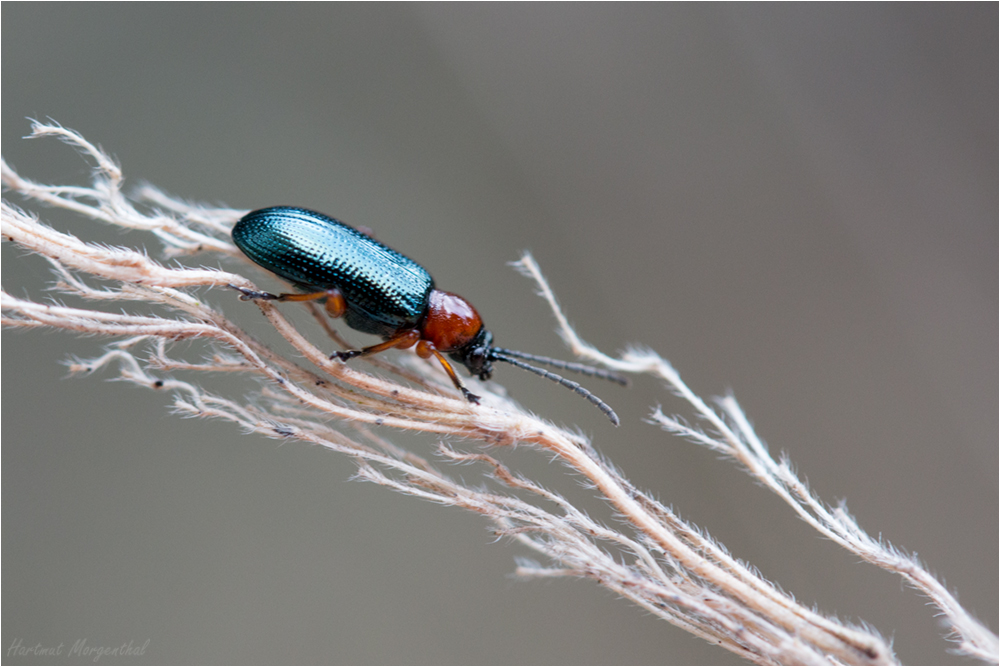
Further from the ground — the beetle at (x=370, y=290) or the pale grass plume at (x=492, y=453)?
the beetle at (x=370, y=290)

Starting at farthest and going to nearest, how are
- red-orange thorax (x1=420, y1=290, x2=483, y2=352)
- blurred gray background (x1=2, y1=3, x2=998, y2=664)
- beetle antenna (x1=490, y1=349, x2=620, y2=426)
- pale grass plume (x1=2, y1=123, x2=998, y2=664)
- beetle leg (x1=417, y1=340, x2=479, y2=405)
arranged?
blurred gray background (x1=2, y1=3, x2=998, y2=664) → red-orange thorax (x1=420, y1=290, x2=483, y2=352) → beetle antenna (x1=490, y1=349, x2=620, y2=426) → beetle leg (x1=417, y1=340, x2=479, y2=405) → pale grass plume (x1=2, y1=123, x2=998, y2=664)

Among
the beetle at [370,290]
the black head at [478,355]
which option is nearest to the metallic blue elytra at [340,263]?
the beetle at [370,290]

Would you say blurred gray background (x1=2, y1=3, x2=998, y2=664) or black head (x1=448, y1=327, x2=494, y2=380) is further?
blurred gray background (x1=2, y1=3, x2=998, y2=664)

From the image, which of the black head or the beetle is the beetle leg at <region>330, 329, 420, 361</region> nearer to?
the beetle

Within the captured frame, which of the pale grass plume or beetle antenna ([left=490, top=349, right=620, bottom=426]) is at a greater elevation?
beetle antenna ([left=490, top=349, right=620, bottom=426])

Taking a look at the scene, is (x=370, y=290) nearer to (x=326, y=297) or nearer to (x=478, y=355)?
(x=326, y=297)

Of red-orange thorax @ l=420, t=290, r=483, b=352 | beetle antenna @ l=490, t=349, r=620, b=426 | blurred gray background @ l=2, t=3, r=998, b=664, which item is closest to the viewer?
beetle antenna @ l=490, t=349, r=620, b=426

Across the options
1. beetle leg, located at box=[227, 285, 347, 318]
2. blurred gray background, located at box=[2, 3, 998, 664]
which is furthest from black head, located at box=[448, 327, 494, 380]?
blurred gray background, located at box=[2, 3, 998, 664]

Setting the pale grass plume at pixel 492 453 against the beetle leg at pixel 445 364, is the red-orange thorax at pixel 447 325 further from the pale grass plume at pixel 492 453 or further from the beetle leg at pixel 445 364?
the pale grass plume at pixel 492 453
